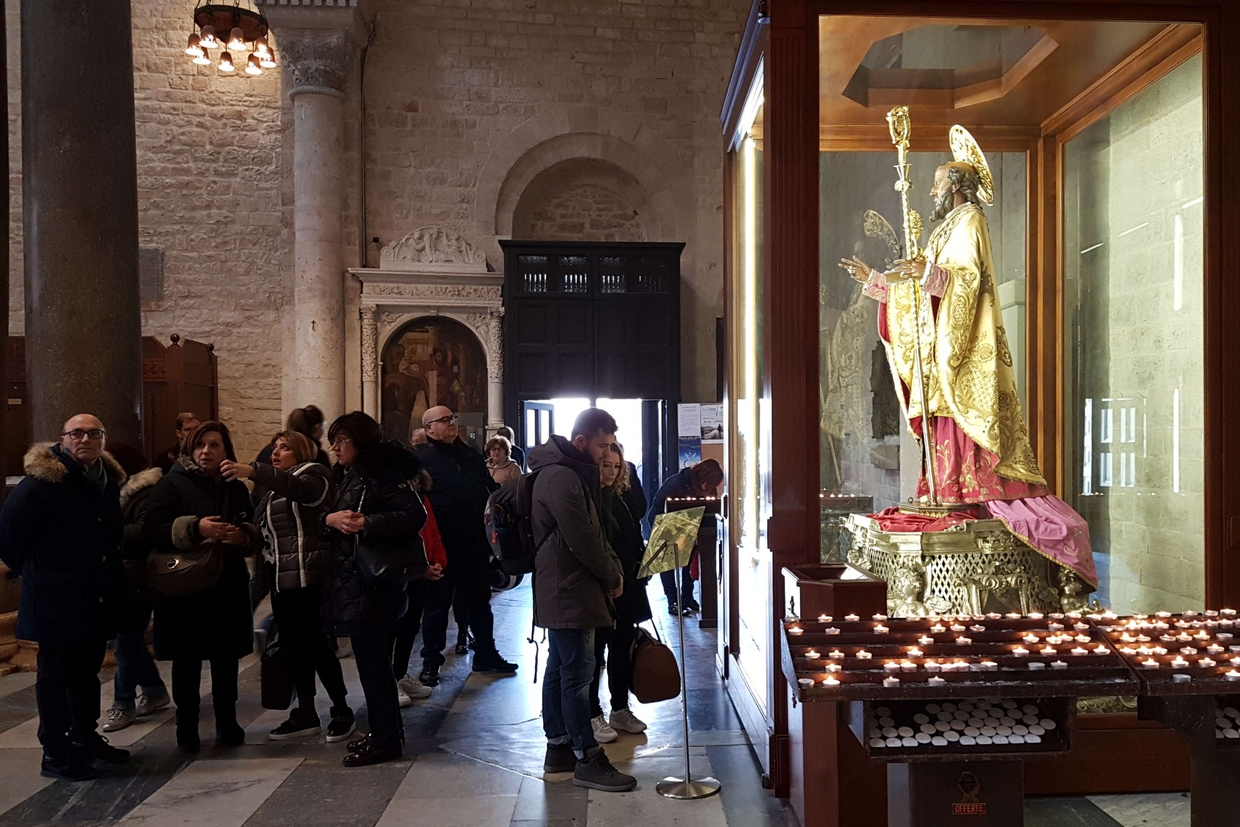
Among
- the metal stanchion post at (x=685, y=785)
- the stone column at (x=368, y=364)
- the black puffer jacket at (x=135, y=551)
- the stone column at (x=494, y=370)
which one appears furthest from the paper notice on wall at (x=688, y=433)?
the metal stanchion post at (x=685, y=785)

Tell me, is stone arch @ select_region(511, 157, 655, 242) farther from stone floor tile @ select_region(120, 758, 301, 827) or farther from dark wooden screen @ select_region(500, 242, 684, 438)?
stone floor tile @ select_region(120, 758, 301, 827)

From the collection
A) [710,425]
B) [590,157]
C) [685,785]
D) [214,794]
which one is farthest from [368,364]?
[685,785]

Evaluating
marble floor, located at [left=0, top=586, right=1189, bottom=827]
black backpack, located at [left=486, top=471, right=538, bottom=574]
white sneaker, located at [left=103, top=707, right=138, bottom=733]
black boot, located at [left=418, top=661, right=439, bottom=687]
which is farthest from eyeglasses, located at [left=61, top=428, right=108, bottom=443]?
black boot, located at [left=418, top=661, right=439, bottom=687]

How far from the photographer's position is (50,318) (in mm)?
6543

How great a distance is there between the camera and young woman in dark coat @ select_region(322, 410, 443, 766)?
4.19 metres

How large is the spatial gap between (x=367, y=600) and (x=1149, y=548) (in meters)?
3.49

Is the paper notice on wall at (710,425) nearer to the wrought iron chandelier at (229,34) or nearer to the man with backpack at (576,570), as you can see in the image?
the wrought iron chandelier at (229,34)

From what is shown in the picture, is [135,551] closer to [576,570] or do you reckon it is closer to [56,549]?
[56,549]

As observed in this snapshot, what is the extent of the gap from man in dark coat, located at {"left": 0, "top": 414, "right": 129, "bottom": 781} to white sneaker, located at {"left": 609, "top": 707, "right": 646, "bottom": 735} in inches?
90.6

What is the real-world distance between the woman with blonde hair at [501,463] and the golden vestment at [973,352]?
3775 mm

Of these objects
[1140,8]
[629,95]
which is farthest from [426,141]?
[1140,8]

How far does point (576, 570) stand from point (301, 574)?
144 centimetres

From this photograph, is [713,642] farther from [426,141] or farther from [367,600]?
[426,141]

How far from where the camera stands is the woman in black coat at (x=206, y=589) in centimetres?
438
